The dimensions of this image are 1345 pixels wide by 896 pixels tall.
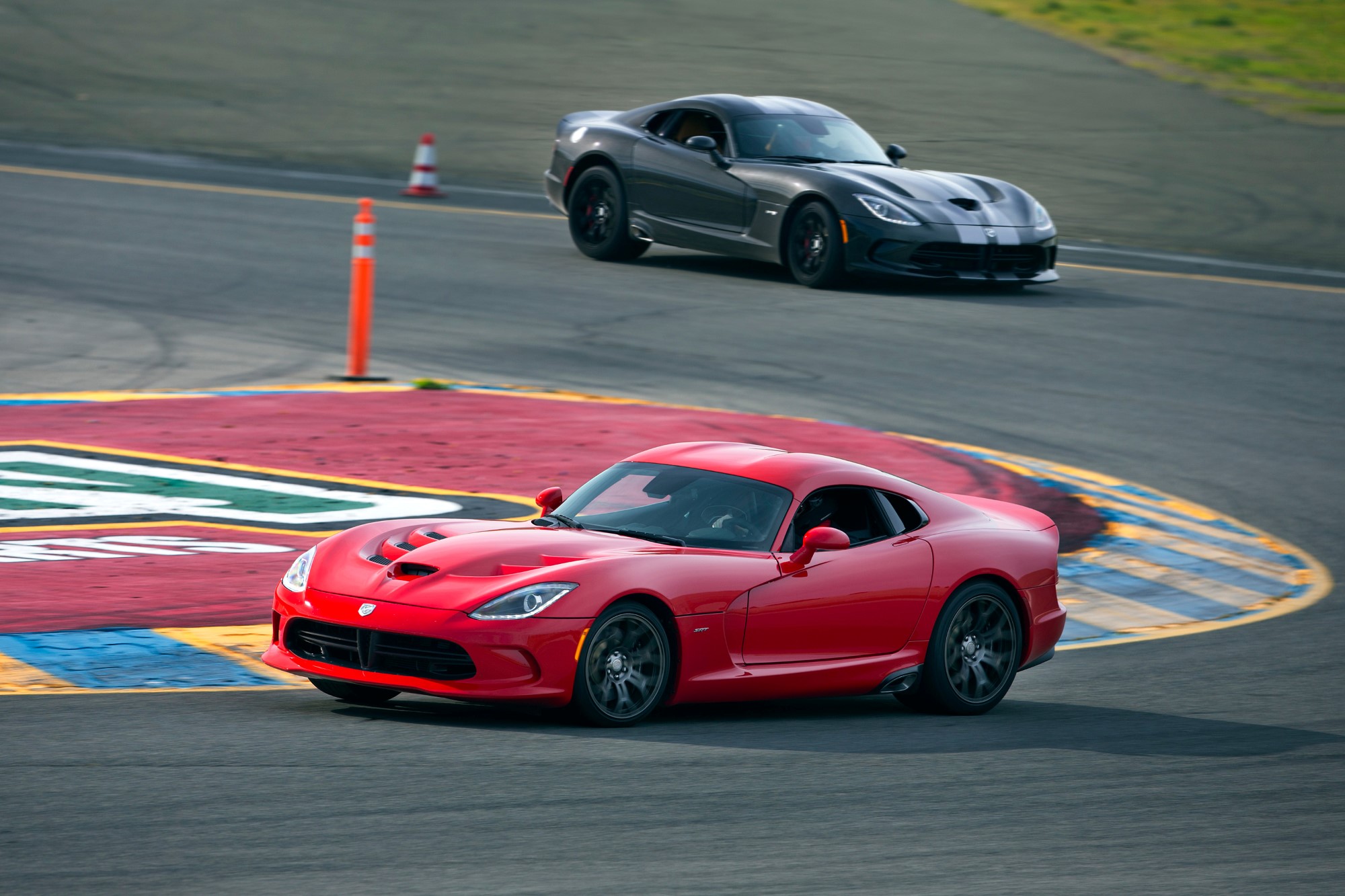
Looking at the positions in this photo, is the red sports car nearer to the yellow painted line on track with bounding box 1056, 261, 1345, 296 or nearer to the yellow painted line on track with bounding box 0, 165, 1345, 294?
the yellow painted line on track with bounding box 1056, 261, 1345, 296

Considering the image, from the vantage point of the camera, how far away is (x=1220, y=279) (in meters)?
21.2

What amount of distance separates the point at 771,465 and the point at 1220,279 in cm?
1379

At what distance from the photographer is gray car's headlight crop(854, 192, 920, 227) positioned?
1806 cm

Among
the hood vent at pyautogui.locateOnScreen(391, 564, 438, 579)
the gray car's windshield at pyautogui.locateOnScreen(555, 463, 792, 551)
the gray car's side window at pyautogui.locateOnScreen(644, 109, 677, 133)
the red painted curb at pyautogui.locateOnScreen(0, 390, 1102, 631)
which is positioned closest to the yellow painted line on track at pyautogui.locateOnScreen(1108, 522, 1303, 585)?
the red painted curb at pyautogui.locateOnScreen(0, 390, 1102, 631)

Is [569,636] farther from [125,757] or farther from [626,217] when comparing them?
[626,217]

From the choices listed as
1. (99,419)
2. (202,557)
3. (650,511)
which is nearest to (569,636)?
(650,511)

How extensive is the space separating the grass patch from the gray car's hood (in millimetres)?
15411

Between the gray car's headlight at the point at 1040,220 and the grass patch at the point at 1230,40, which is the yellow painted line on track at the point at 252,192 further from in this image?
the grass patch at the point at 1230,40

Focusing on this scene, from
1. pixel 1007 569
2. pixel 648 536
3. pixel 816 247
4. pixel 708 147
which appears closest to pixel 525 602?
pixel 648 536

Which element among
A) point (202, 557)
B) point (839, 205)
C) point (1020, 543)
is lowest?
point (202, 557)

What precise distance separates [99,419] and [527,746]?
741 centimetres

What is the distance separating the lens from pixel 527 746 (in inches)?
289

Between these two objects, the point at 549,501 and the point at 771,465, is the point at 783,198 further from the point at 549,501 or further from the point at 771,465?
the point at 549,501

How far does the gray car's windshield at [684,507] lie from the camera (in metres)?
8.30
